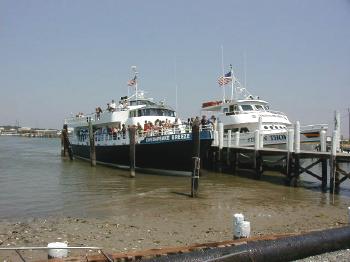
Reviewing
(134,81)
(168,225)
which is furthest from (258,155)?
(134,81)

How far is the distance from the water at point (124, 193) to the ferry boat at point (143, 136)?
143 cm

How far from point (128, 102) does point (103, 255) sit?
27.1 meters

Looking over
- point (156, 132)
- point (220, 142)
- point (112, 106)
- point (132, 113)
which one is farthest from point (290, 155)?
point (112, 106)

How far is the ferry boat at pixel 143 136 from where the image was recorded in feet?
80.3

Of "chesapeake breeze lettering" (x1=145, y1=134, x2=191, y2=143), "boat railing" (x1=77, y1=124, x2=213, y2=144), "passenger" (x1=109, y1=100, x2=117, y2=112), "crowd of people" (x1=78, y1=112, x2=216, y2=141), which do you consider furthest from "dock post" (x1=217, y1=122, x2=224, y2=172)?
"passenger" (x1=109, y1=100, x2=117, y2=112)

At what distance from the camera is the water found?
1416 centimetres

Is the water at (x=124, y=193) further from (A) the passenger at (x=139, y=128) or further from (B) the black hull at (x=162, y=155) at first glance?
(A) the passenger at (x=139, y=128)

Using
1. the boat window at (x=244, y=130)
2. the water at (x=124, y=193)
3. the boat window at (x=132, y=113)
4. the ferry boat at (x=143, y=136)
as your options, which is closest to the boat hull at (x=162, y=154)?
the ferry boat at (x=143, y=136)

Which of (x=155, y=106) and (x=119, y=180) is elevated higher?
(x=155, y=106)

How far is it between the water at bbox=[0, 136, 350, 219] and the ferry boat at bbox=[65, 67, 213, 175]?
1435 millimetres

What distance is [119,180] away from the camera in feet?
73.3

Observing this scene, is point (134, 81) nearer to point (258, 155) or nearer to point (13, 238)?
point (258, 155)

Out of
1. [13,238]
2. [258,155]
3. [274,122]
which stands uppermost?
[274,122]

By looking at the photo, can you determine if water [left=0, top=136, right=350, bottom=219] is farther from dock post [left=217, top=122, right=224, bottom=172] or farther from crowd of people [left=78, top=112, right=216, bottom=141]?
crowd of people [left=78, top=112, right=216, bottom=141]
